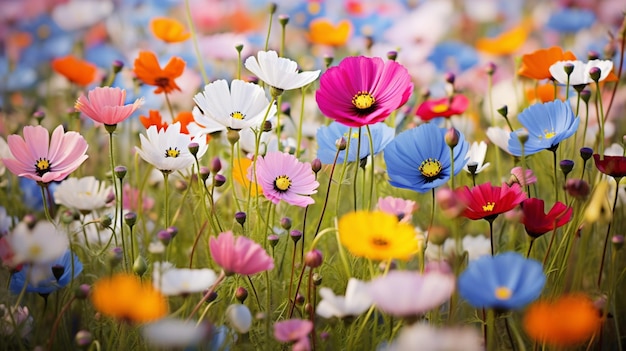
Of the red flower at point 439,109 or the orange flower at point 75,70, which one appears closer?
the red flower at point 439,109

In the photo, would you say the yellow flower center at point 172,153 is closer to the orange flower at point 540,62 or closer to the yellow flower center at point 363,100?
the yellow flower center at point 363,100

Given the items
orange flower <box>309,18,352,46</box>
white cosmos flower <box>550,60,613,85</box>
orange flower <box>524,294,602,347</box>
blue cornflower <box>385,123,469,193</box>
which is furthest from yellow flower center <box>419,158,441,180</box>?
orange flower <box>309,18,352,46</box>

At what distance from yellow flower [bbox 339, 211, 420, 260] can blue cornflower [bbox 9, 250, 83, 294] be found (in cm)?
34

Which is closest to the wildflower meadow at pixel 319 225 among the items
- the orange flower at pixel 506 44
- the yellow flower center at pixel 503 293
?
the yellow flower center at pixel 503 293

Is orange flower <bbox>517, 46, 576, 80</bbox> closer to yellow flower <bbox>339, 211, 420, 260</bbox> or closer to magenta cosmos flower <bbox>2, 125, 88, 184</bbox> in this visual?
yellow flower <bbox>339, 211, 420, 260</bbox>

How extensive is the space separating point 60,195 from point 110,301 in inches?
12.4

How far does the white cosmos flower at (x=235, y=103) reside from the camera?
84 centimetres

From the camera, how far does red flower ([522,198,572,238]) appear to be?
2.59ft

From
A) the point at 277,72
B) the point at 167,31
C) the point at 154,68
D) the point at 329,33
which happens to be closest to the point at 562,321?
the point at 277,72

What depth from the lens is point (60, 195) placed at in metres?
0.92

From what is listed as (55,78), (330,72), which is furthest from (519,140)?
(55,78)

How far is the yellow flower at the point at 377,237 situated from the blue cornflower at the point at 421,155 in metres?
0.16

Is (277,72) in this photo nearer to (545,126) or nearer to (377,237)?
(377,237)

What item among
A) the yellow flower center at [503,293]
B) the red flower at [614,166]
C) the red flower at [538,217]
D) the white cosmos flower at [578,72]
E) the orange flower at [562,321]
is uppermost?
the white cosmos flower at [578,72]
